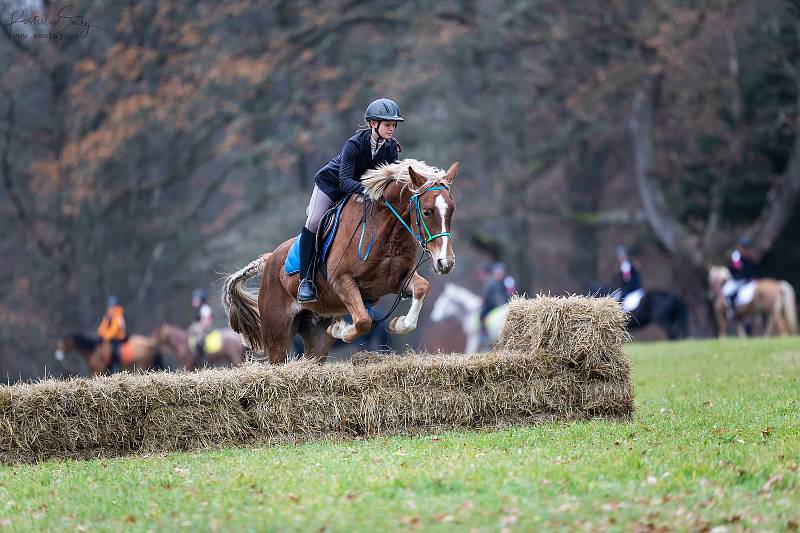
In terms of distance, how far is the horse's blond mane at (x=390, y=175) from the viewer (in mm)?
10477

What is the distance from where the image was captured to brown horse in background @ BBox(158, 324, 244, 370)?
25328mm

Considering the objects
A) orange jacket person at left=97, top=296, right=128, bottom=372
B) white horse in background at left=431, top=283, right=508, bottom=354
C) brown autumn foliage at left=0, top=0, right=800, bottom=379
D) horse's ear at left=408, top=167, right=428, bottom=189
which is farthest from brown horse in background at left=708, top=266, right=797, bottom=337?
horse's ear at left=408, top=167, right=428, bottom=189

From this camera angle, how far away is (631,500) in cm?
696

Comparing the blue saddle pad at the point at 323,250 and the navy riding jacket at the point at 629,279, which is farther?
the navy riding jacket at the point at 629,279

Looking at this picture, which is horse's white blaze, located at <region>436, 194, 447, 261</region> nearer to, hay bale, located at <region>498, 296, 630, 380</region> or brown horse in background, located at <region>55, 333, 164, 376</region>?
hay bale, located at <region>498, 296, 630, 380</region>

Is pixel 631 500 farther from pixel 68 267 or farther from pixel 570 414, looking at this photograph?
pixel 68 267

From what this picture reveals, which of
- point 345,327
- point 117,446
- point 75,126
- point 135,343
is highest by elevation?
point 75,126

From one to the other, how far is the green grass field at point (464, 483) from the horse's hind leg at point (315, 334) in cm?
251

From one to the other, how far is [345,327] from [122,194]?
68.2 ft

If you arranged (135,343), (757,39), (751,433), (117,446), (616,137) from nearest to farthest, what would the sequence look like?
1. (751,433)
2. (117,446)
3. (135,343)
4. (757,39)
5. (616,137)

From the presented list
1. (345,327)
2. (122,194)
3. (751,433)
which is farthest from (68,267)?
(751,433)

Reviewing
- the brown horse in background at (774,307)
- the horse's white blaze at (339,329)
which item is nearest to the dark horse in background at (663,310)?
the brown horse in background at (774,307)

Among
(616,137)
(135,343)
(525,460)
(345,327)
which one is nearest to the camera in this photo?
(525,460)

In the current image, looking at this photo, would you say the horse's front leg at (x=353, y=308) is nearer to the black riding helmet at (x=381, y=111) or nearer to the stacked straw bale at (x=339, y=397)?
the stacked straw bale at (x=339, y=397)
